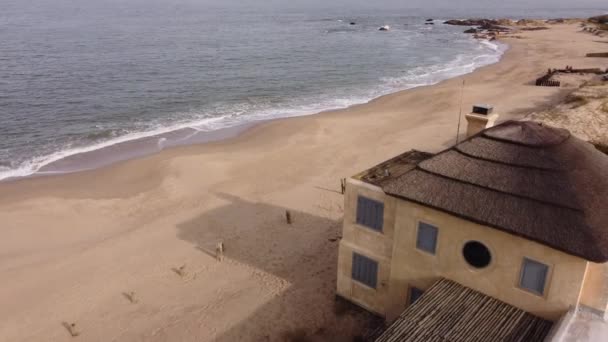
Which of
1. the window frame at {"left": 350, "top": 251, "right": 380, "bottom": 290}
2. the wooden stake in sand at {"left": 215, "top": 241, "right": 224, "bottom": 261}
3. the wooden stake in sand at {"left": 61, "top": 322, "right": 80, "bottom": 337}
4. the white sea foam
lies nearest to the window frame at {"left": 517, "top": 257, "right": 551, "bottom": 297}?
the window frame at {"left": 350, "top": 251, "right": 380, "bottom": 290}

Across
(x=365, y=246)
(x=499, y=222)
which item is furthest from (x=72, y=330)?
(x=499, y=222)

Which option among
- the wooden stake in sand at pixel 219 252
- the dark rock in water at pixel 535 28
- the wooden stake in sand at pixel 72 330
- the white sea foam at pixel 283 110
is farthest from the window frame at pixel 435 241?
the dark rock in water at pixel 535 28

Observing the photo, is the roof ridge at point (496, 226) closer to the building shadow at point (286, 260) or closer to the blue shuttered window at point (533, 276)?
the blue shuttered window at point (533, 276)

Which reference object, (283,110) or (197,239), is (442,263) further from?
(283,110)

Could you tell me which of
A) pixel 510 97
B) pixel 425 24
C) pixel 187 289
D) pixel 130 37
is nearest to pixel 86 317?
pixel 187 289

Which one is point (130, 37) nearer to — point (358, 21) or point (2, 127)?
point (2, 127)

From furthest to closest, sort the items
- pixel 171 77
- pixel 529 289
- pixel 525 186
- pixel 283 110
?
pixel 171 77 → pixel 283 110 → pixel 525 186 → pixel 529 289

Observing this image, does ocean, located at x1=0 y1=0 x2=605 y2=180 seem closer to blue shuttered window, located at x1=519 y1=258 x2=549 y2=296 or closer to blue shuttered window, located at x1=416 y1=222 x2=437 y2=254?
blue shuttered window, located at x1=416 y1=222 x2=437 y2=254
